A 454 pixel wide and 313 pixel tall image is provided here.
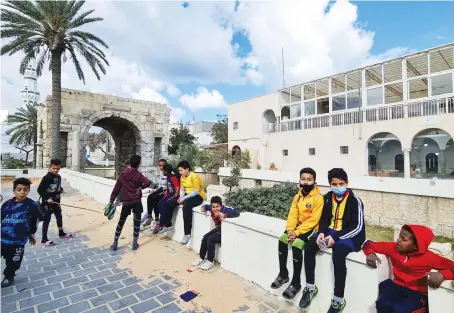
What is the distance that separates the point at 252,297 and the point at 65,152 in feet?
67.6

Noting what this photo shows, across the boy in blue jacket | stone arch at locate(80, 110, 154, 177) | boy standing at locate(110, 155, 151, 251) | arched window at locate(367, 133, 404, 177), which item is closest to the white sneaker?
the boy in blue jacket

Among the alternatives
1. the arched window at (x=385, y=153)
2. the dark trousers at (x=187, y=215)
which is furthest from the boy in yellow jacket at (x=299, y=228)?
the arched window at (x=385, y=153)

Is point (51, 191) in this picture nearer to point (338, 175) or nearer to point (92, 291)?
point (92, 291)

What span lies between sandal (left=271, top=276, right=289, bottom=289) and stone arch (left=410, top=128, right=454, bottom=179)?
15.2m

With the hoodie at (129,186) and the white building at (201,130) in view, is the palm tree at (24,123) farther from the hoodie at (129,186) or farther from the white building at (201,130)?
the hoodie at (129,186)

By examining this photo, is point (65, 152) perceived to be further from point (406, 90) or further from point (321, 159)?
point (406, 90)

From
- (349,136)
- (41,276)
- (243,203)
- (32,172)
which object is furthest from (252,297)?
(32,172)

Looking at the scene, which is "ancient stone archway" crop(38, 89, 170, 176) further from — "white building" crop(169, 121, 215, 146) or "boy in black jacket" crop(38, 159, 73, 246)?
"white building" crop(169, 121, 215, 146)

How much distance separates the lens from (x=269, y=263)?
316 centimetres

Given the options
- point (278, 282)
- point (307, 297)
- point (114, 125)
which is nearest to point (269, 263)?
point (278, 282)

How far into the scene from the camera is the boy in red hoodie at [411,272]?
1.98 metres

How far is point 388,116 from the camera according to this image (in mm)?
14195

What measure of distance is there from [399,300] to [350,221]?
0.79 meters

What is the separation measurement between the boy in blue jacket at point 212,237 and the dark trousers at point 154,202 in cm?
197
